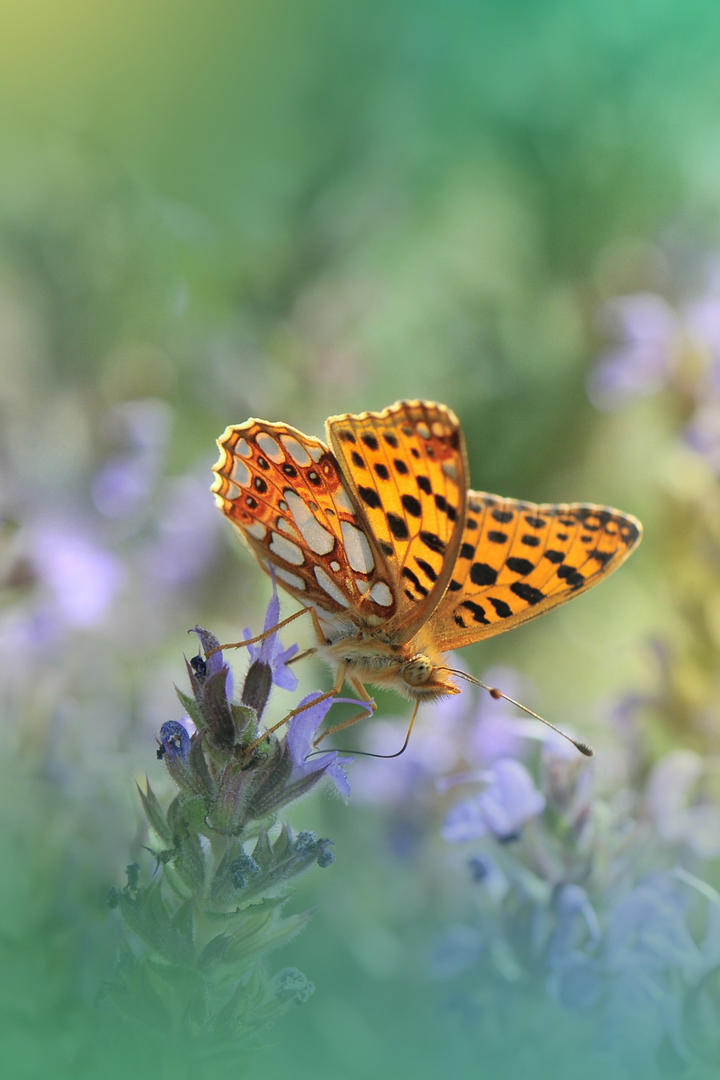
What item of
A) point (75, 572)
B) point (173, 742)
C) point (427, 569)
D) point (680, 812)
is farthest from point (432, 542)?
point (75, 572)

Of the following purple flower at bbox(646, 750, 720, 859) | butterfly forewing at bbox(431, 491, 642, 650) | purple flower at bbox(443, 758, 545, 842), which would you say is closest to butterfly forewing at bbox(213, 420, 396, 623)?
butterfly forewing at bbox(431, 491, 642, 650)

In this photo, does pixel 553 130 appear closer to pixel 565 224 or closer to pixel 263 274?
pixel 565 224

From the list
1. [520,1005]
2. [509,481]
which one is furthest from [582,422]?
[520,1005]

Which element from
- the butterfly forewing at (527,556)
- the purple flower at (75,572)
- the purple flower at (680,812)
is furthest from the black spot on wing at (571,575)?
the purple flower at (75,572)

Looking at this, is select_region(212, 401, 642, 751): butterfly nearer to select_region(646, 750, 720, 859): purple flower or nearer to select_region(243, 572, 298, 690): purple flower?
select_region(243, 572, 298, 690): purple flower

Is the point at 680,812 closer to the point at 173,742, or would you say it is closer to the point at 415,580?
the point at 415,580
